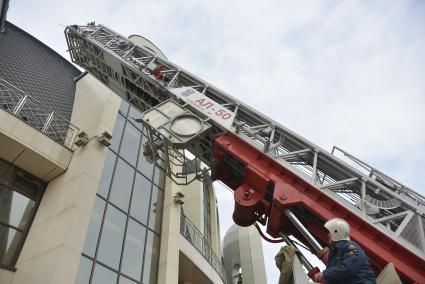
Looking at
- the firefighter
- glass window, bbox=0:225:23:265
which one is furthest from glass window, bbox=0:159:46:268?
the firefighter

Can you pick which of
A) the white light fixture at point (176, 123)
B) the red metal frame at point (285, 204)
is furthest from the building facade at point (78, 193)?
the red metal frame at point (285, 204)

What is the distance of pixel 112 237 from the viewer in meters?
10.7

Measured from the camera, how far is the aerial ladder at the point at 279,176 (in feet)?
18.1

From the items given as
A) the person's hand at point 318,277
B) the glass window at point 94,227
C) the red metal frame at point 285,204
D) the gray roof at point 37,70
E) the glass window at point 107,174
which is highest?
the gray roof at point 37,70

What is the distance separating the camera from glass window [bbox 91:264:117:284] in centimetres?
952

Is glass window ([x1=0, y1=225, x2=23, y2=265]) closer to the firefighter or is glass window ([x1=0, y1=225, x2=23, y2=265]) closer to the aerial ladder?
the aerial ladder

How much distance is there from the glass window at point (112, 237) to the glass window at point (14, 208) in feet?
7.01

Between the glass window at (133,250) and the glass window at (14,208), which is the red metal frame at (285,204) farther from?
the glass window at (14,208)

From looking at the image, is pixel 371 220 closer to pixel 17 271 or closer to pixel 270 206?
pixel 270 206

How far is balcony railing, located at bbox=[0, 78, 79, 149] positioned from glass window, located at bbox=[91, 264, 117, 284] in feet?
12.9

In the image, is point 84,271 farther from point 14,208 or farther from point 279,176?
point 279,176

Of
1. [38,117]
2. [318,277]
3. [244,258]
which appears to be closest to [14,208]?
[38,117]

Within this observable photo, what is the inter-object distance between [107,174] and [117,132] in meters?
2.15

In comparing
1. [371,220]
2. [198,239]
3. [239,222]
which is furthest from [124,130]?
[371,220]
